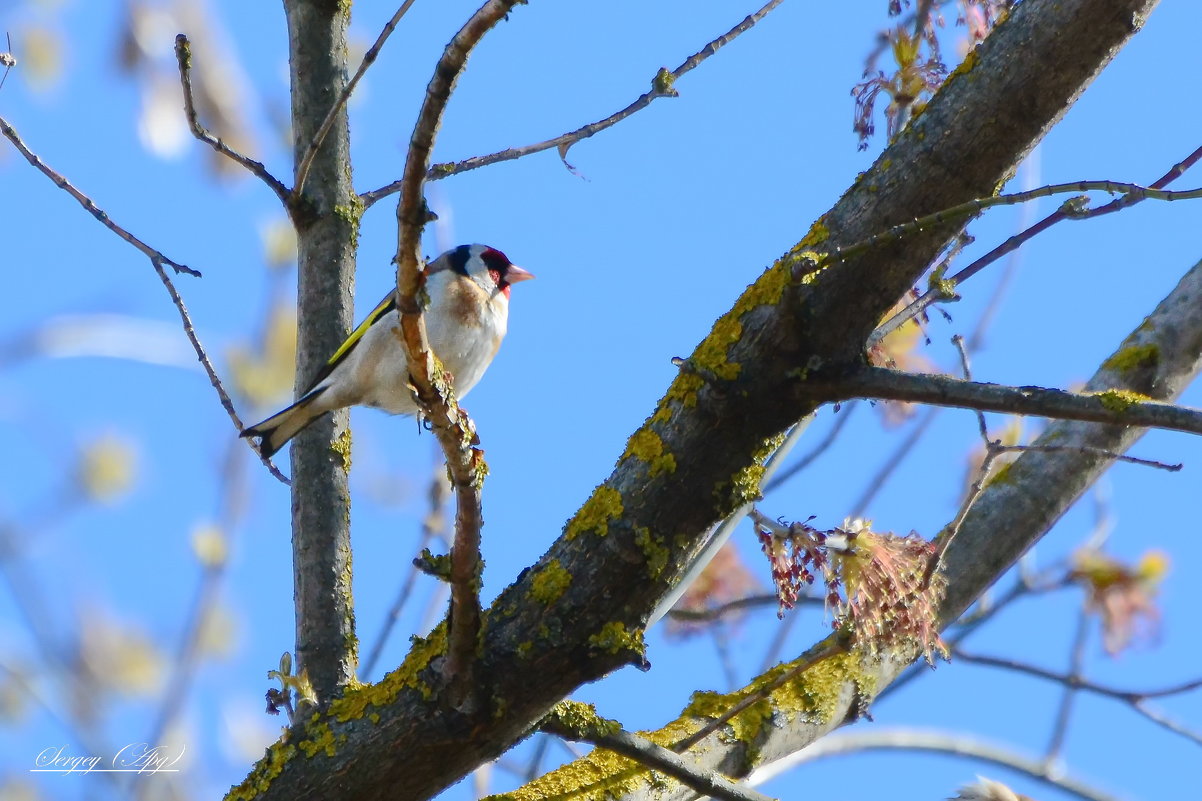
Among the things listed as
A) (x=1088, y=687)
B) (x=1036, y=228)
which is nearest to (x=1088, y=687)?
(x=1088, y=687)

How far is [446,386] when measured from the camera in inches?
93.4

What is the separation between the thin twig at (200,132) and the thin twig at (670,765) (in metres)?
1.84

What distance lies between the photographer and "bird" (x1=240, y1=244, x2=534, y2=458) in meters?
3.87

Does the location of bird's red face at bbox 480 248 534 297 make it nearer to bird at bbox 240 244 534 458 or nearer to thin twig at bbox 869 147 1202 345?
bird at bbox 240 244 534 458

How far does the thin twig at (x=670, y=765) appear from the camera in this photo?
8.87ft

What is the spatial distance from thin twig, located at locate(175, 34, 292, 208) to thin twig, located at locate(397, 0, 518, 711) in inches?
48.0

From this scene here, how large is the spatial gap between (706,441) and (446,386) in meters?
0.58

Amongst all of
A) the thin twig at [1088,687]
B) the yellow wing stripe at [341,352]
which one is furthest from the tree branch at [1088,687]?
the yellow wing stripe at [341,352]

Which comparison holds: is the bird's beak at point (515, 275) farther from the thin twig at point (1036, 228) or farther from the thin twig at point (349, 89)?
the thin twig at point (1036, 228)

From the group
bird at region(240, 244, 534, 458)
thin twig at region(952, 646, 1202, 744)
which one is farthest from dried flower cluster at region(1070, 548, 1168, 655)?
bird at region(240, 244, 534, 458)

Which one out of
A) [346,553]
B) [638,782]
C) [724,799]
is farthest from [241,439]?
[724,799]

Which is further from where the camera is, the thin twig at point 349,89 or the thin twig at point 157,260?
the thin twig at point 157,260

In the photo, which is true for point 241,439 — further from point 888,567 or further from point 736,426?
point 888,567

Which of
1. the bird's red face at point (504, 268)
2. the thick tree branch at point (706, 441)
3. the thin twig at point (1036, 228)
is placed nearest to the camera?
the thin twig at point (1036, 228)
